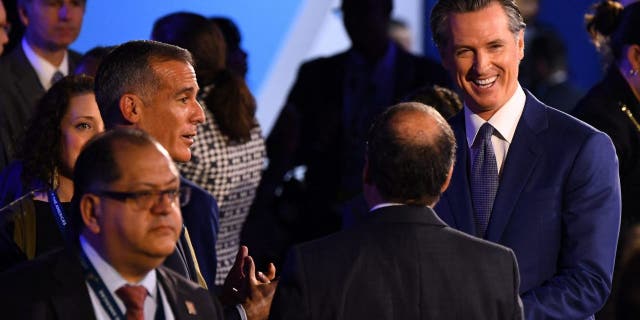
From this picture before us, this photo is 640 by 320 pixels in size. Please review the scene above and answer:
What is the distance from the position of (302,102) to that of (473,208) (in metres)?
2.96

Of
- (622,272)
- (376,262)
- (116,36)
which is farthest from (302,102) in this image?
(622,272)

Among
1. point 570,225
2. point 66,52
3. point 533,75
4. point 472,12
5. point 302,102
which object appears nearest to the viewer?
point 570,225

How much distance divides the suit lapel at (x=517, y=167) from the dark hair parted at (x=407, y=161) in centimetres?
54

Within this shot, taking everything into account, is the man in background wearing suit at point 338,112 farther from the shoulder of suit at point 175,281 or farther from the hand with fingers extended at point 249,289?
the shoulder of suit at point 175,281

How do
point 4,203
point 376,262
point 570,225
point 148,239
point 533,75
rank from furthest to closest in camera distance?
point 533,75 → point 4,203 → point 570,225 → point 376,262 → point 148,239

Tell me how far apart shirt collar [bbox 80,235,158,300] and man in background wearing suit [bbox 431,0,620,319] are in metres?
1.13

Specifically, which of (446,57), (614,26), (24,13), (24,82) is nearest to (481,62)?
(446,57)

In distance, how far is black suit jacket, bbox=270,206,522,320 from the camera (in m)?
3.22

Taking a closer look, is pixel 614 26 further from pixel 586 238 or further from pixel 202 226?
pixel 202 226

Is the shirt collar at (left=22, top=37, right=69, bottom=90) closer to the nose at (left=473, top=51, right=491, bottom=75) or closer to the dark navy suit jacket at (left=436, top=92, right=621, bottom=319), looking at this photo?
the nose at (left=473, top=51, right=491, bottom=75)

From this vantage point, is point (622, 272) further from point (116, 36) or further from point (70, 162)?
point (116, 36)

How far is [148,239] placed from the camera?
116 inches

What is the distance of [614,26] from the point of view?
4.80m

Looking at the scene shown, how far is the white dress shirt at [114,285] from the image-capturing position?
2.92 metres
